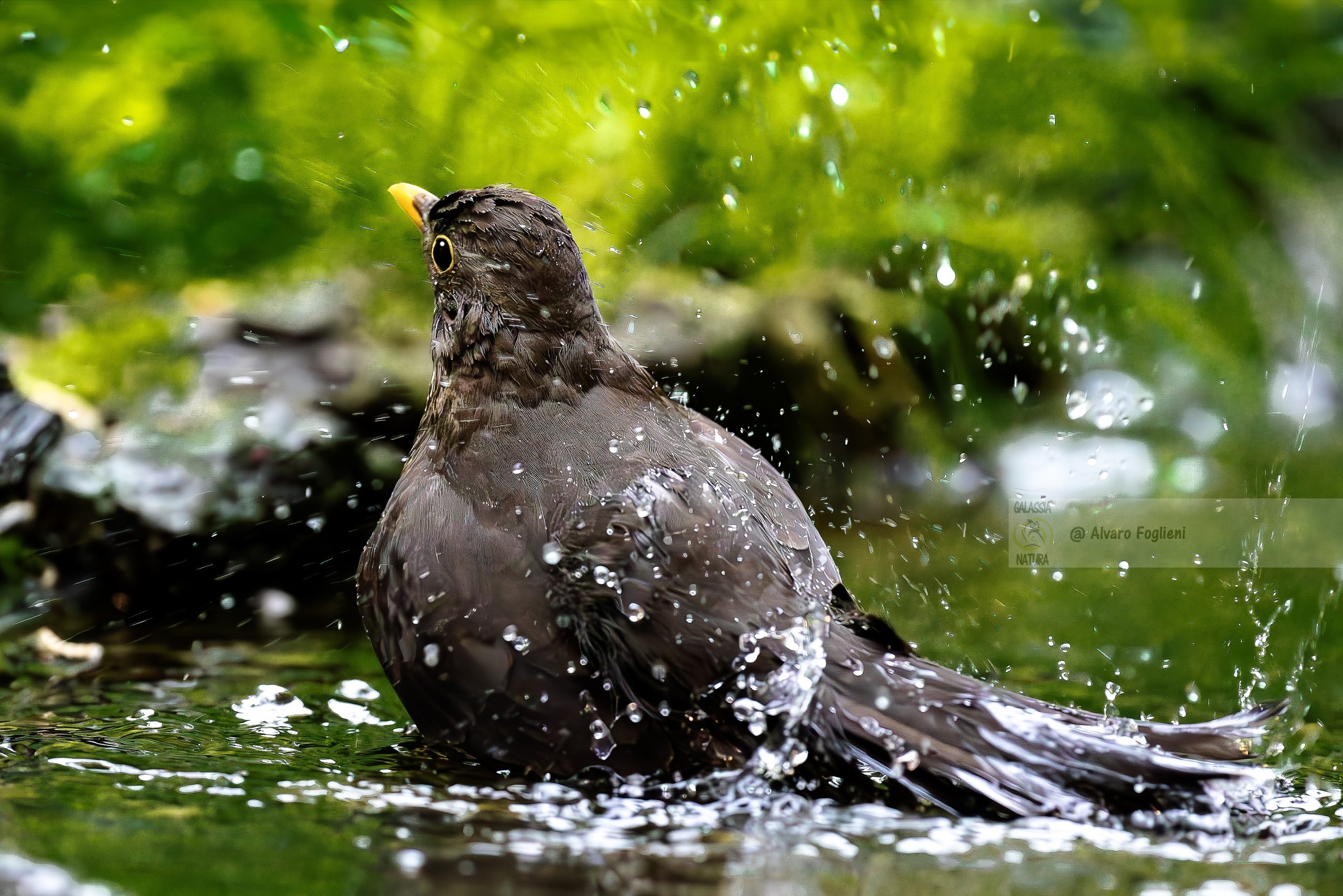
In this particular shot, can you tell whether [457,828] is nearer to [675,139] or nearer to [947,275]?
[675,139]

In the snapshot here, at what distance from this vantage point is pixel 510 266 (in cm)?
331

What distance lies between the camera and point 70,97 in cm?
561

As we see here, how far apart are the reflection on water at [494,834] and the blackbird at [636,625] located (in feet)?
0.34

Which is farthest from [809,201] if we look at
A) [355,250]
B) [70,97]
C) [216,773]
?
[216,773]

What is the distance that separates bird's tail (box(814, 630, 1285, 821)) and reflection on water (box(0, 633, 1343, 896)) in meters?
0.07

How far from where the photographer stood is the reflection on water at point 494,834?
7.35 feet

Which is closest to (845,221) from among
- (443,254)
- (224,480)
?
(443,254)

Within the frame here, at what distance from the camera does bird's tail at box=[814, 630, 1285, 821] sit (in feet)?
8.48

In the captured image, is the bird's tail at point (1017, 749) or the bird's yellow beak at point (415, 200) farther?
the bird's yellow beak at point (415, 200)

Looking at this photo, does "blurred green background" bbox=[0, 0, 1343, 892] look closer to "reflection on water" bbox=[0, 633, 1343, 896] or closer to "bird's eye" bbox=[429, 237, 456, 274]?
"bird's eye" bbox=[429, 237, 456, 274]

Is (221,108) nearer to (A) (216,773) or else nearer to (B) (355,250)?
(B) (355,250)

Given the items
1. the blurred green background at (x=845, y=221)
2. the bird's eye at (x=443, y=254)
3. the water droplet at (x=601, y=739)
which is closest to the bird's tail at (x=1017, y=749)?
the water droplet at (x=601, y=739)

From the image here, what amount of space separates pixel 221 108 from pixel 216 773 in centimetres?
386

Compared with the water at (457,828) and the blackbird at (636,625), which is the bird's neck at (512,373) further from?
the water at (457,828)
